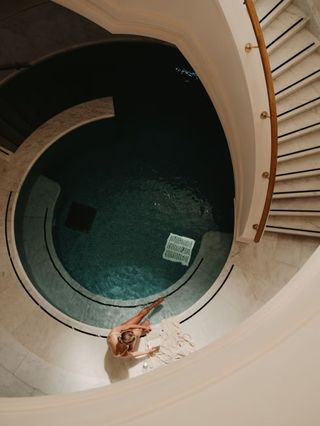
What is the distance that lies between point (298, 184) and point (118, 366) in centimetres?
346

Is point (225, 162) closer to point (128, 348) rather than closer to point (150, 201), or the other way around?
point (150, 201)

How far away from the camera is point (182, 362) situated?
2943 mm

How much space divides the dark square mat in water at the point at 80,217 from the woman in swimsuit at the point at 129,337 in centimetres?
177

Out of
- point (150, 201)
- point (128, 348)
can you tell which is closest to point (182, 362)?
point (128, 348)

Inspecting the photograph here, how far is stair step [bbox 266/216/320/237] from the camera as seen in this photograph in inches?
204

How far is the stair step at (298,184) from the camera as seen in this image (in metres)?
5.16

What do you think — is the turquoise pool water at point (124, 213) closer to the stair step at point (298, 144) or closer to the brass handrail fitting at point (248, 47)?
the stair step at point (298, 144)

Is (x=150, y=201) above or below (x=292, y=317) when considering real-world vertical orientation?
above

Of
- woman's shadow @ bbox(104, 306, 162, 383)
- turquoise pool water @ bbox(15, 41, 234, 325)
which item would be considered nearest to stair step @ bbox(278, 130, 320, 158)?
turquoise pool water @ bbox(15, 41, 234, 325)

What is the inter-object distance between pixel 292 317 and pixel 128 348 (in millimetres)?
3060

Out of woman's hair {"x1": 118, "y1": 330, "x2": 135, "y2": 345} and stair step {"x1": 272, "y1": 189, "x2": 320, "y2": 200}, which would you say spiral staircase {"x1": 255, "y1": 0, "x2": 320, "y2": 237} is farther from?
woman's hair {"x1": 118, "y1": 330, "x2": 135, "y2": 345}

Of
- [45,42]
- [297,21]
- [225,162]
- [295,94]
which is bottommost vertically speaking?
[225,162]

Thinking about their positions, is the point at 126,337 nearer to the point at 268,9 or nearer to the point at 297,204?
the point at 297,204

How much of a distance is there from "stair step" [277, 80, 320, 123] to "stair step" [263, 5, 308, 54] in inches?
26.8
